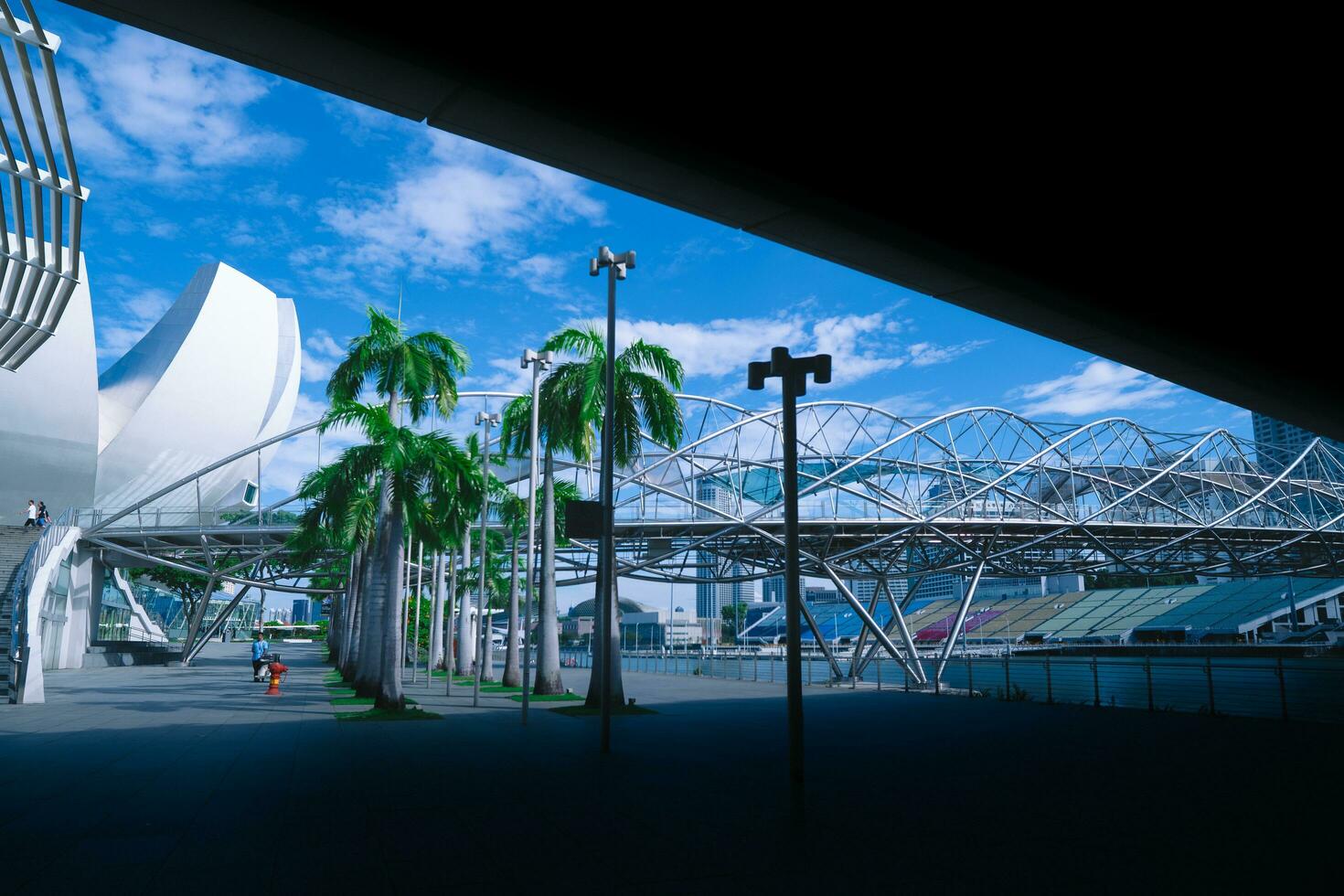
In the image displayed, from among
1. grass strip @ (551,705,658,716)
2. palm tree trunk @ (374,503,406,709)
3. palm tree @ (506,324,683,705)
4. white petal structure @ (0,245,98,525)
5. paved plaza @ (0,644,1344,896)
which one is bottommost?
grass strip @ (551,705,658,716)

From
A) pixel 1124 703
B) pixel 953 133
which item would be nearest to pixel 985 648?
pixel 1124 703

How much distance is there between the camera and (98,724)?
731 inches

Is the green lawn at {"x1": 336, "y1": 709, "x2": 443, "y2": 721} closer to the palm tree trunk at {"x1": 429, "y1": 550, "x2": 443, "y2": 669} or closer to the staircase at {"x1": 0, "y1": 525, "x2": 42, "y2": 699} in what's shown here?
the staircase at {"x1": 0, "y1": 525, "x2": 42, "y2": 699}

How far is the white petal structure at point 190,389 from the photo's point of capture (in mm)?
79688

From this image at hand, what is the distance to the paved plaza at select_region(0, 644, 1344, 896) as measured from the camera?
678 cm

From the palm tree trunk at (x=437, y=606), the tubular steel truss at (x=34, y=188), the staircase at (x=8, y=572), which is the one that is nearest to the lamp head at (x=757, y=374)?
the tubular steel truss at (x=34, y=188)

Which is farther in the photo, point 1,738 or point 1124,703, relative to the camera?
point 1124,703

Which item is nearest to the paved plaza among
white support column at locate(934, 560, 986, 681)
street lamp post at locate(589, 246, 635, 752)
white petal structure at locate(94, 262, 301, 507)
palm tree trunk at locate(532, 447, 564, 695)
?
street lamp post at locate(589, 246, 635, 752)

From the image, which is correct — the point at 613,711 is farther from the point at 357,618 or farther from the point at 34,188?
the point at 357,618

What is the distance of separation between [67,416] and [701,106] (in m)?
74.2

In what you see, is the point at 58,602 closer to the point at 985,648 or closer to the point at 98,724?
the point at 98,724

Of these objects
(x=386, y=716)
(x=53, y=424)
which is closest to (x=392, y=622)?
(x=386, y=716)

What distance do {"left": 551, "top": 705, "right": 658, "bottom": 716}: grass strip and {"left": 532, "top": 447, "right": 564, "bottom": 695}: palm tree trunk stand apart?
179 inches

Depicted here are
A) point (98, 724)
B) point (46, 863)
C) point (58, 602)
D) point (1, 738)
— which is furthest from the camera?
point (58, 602)
